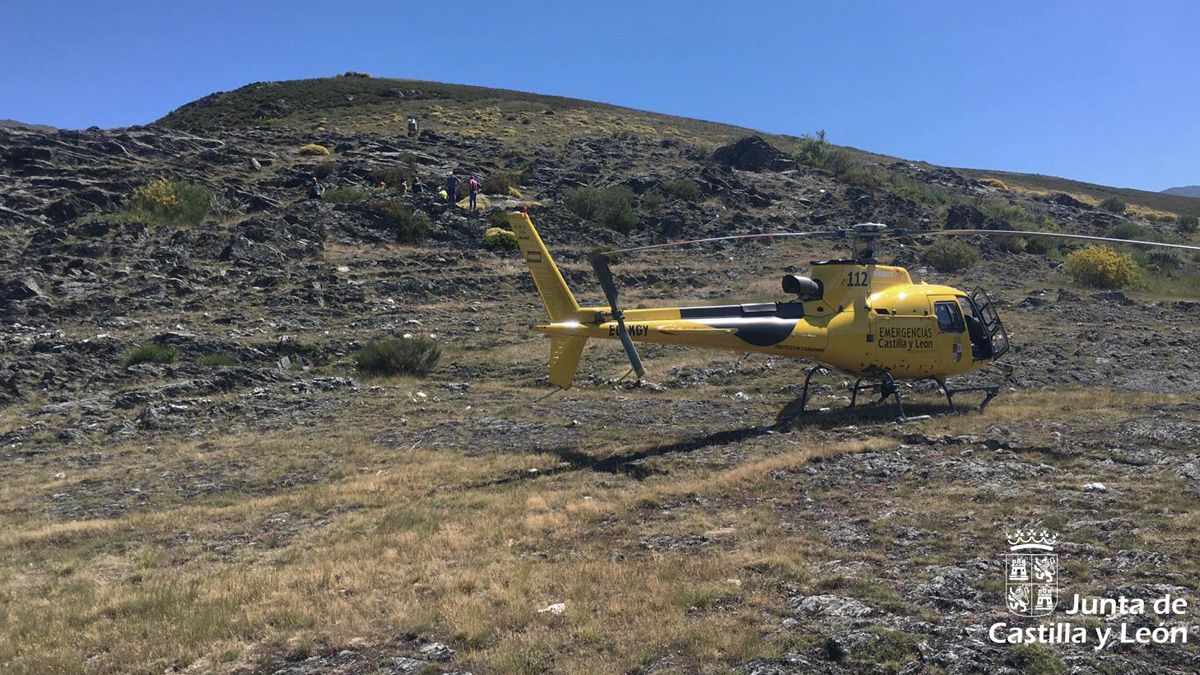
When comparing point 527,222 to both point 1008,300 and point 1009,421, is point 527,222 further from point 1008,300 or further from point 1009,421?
point 1008,300

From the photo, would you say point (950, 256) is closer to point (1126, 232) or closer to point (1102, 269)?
point (1102, 269)

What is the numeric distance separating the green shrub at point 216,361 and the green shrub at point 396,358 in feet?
11.5

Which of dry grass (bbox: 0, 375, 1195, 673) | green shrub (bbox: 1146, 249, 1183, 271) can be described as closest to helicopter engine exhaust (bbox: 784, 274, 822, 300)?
dry grass (bbox: 0, 375, 1195, 673)

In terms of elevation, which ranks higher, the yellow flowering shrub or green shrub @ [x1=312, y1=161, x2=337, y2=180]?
green shrub @ [x1=312, y1=161, x2=337, y2=180]

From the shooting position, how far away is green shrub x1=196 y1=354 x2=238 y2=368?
2173 centimetres

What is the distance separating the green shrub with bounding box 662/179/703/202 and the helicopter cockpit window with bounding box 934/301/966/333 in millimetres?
29353

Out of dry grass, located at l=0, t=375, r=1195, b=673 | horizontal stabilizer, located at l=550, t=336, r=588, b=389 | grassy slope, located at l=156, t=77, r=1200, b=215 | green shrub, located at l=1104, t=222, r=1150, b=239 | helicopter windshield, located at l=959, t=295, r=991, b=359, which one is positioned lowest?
dry grass, located at l=0, t=375, r=1195, b=673

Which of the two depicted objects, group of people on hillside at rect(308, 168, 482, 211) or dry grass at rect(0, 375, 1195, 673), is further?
group of people on hillside at rect(308, 168, 482, 211)

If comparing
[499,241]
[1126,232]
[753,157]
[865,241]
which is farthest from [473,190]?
[1126,232]

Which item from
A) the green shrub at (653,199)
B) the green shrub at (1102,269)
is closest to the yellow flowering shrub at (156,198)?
the green shrub at (653,199)

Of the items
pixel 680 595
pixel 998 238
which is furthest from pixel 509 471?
pixel 998 238

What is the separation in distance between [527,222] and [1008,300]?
23.6 meters

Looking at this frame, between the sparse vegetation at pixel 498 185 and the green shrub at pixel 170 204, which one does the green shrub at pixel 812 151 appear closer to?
the sparse vegetation at pixel 498 185

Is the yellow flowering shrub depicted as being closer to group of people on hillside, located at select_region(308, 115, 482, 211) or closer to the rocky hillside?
the rocky hillside
